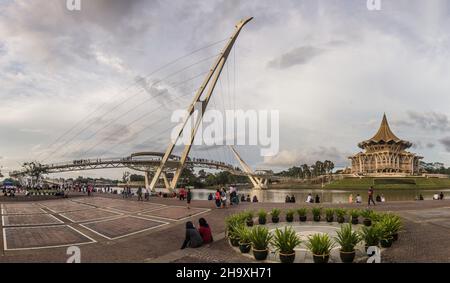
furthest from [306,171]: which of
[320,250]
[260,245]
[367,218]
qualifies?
[320,250]

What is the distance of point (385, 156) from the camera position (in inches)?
6220

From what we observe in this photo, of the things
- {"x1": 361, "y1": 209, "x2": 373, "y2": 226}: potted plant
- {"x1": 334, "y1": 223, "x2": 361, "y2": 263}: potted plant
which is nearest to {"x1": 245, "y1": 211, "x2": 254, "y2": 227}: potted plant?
{"x1": 361, "y1": 209, "x2": 373, "y2": 226}: potted plant

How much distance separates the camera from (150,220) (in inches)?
837

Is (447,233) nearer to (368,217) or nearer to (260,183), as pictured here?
(368,217)

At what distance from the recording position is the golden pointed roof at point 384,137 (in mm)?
159500

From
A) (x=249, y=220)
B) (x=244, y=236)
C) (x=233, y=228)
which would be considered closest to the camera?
(x=244, y=236)

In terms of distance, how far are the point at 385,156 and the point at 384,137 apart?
33.2 ft

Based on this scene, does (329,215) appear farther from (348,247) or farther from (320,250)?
(320,250)

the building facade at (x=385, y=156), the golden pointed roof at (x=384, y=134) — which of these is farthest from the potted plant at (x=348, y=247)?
the golden pointed roof at (x=384, y=134)

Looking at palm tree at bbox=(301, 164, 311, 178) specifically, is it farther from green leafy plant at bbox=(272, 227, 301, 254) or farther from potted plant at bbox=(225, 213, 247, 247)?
green leafy plant at bbox=(272, 227, 301, 254)

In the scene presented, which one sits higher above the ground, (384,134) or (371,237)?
(384,134)

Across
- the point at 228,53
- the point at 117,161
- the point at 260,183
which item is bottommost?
the point at 260,183
